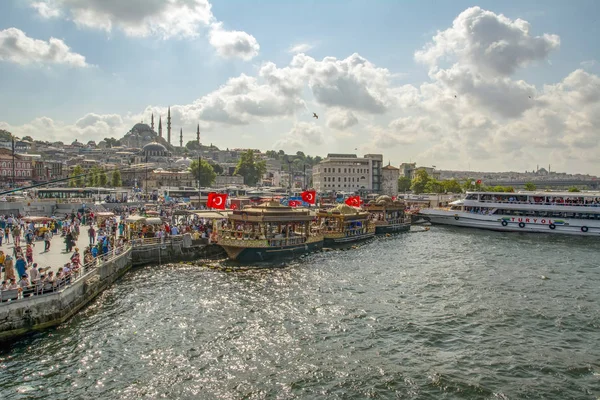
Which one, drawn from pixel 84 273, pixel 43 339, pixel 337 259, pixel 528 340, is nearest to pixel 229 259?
pixel 337 259

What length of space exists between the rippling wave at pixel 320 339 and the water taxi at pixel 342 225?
37.9 feet

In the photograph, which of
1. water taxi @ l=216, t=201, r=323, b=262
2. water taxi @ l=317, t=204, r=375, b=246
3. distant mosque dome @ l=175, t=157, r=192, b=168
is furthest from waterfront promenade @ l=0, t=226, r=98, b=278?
distant mosque dome @ l=175, t=157, r=192, b=168

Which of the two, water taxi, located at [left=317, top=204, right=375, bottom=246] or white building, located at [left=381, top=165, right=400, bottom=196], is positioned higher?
white building, located at [left=381, top=165, right=400, bottom=196]

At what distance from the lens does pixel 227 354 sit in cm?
1395

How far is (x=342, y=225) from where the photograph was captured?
39.0 m

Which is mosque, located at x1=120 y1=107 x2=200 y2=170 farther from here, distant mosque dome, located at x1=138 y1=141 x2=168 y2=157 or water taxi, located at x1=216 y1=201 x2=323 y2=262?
water taxi, located at x1=216 y1=201 x2=323 y2=262

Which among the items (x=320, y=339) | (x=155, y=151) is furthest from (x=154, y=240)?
(x=155, y=151)

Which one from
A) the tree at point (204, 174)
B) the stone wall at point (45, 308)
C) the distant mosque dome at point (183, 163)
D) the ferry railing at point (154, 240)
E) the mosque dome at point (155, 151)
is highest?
the mosque dome at point (155, 151)

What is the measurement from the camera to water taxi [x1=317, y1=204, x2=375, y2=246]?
123 ft

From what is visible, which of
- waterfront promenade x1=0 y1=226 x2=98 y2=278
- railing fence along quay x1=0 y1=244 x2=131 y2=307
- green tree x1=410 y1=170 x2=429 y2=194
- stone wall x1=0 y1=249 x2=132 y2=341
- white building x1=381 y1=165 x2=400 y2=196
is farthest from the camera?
white building x1=381 y1=165 x2=400 y2=196

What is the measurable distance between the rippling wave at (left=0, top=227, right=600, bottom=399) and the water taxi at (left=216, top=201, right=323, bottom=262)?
2.93 metres

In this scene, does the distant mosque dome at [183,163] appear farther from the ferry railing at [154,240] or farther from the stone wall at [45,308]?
the stone wall at [45,308]

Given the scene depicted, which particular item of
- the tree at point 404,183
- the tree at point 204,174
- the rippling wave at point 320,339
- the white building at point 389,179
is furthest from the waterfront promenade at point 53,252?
the tree at point 404,183

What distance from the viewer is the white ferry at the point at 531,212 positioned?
45.6 m
